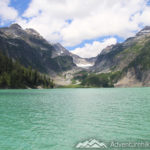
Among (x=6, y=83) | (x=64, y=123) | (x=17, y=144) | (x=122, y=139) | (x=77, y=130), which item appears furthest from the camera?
(x=6, y=83)

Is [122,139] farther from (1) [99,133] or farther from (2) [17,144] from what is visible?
(2) [17,144]

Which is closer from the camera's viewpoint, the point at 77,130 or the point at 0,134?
the point at 0,134

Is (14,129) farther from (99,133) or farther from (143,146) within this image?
(143,146)

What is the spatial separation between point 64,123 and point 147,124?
14.4 m

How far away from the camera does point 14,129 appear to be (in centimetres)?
2703

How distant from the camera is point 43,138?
2266 centimetres

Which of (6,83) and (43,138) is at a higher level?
(6,83)

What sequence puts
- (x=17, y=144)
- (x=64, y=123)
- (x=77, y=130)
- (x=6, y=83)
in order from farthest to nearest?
(x=6, y=83)
(x=64, y=123)
(x=77, y=130)
(x=17, y=144)

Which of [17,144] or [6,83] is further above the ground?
[6,83]

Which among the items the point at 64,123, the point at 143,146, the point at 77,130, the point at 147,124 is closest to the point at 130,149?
the point at 143,146

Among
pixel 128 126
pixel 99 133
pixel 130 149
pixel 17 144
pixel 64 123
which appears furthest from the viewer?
pixel 64 123

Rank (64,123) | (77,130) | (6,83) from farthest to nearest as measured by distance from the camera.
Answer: (6,83), (64,123), (77,130)

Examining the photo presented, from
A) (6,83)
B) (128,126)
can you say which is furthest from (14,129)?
(6,83)

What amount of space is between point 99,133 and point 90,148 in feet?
18.3
